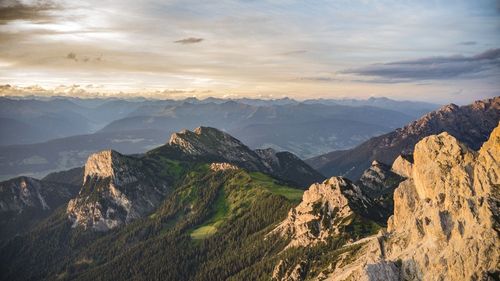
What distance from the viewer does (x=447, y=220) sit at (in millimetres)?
129750

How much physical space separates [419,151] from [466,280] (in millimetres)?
60248

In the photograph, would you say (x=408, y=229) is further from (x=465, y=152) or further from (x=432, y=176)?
(x=465, y=152)

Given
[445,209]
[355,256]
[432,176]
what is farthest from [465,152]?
[355,256]

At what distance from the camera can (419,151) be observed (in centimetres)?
16575

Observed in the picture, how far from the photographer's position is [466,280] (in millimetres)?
115188

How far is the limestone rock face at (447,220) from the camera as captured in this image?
118 m

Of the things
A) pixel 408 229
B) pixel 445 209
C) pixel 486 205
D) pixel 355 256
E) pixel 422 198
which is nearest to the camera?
pixel 486 205

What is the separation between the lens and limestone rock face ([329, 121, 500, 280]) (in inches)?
4658

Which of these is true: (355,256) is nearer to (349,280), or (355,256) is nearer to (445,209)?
(349,280)

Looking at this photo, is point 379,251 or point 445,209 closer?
point 445,209

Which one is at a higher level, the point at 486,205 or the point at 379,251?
the point at 486,205

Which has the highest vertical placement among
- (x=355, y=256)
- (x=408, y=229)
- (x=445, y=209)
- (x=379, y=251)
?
(x=445, y=209)

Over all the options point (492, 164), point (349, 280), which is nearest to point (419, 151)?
point (492, 164)

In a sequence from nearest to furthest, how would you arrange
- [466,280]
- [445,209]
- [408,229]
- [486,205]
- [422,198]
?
[466,280] < [486,205] < [445,209] < [408,229] < [422,198]
